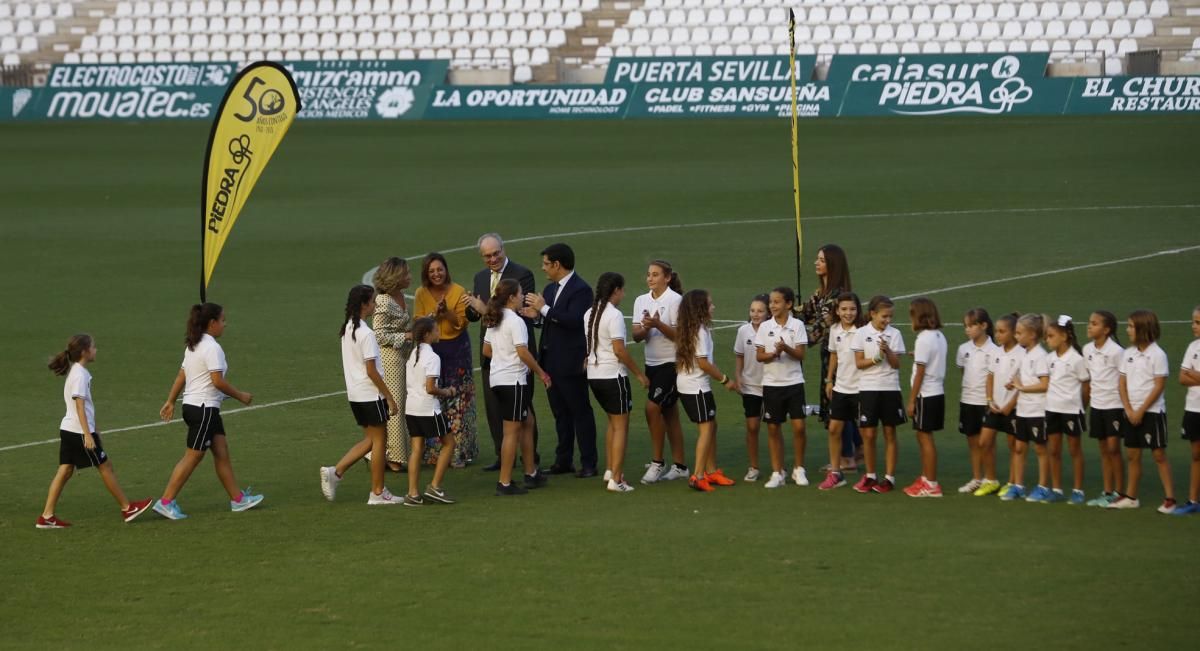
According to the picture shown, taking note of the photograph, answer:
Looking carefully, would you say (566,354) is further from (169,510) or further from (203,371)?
(169,510)

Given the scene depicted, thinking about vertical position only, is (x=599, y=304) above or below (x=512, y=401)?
above

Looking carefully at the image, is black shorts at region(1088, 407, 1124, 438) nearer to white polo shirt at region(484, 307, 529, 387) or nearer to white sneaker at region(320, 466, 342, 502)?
white polo shirt at region(484, 307, 529, 387)

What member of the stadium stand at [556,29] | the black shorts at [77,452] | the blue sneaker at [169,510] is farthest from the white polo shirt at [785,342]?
the stadium stand at [556,29]

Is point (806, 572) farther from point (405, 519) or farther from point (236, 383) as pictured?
point (236, 383)

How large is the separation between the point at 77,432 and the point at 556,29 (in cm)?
5242

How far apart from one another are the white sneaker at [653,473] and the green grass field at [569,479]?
0.50 ft

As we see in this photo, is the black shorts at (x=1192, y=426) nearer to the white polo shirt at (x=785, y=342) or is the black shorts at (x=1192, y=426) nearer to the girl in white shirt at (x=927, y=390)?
the girl in white shirt at (x=927, y=390)

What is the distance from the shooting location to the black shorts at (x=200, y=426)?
11.8 meters

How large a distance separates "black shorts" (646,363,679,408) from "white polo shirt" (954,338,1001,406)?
212cm

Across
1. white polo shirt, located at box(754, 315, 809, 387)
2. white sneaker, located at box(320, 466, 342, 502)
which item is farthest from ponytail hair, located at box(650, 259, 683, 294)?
white sneaker, located at box(320, 466, 342, 502)

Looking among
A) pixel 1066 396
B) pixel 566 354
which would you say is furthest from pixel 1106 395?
pixel 566 354

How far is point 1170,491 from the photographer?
11258 mm

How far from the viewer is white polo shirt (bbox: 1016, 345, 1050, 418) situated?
11.6m

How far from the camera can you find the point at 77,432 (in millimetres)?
11609
